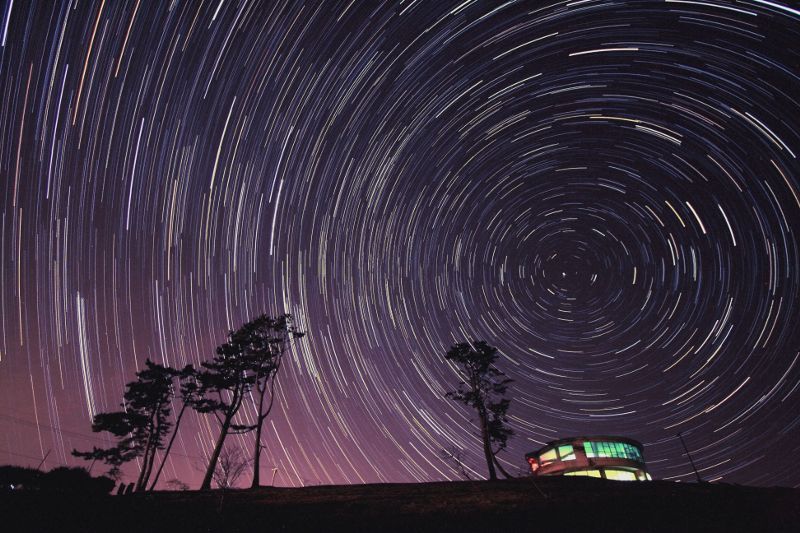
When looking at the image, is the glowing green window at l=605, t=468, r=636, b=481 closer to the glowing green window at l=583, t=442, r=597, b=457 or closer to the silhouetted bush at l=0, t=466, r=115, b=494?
the glowing green window at l=583, t=442, r=597, b=457

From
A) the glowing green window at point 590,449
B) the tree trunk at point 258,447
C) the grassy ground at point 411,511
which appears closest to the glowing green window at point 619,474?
the glowing green window at point 590,449

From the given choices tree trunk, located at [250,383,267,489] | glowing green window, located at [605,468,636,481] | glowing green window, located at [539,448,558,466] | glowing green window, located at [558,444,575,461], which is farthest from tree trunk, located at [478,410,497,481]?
glowing green window, located at [539,448,558,466]

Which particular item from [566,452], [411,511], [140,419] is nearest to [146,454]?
[140,419]

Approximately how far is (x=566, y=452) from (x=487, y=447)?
3345 centimetres

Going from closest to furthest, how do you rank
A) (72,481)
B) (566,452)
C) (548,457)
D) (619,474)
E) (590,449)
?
(72,481) → (619,474) → (590,449) → (566,452) → (548,457)

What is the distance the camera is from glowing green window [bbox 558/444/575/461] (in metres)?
49.8

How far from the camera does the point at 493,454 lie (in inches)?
989

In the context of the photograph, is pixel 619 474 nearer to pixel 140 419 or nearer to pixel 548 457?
pixel 548 457

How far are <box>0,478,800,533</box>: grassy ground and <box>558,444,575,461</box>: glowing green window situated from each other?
36228mm

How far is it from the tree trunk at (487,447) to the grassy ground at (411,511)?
260 inches

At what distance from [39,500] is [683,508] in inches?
956

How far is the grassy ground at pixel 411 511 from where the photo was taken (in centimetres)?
1168

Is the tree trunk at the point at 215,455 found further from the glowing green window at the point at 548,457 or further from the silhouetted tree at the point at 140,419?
the glowing green window at the point at 548,457

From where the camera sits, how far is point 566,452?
5056 centimetres
